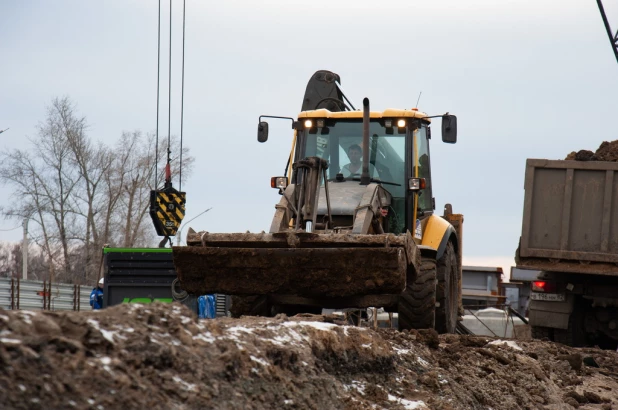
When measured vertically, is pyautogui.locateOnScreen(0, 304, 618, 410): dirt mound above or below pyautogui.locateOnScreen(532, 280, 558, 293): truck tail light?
above

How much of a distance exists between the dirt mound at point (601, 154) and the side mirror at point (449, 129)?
3478mm

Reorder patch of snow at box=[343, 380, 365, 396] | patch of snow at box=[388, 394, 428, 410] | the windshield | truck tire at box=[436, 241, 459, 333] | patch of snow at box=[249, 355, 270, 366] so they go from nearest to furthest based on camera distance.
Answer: patch of snow at box=[249, 355, 270, 366] → patch of snow at box=[343, 380, 365, 396] → patch of snow at box=[388, 394, 428, 410] → the windshield → truck tire at box=[436, 241, 459, 333]

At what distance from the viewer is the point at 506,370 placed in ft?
27.4

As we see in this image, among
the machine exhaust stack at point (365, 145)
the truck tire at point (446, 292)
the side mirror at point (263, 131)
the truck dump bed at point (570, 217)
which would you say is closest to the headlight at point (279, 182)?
the side mirror at point (263, 131)

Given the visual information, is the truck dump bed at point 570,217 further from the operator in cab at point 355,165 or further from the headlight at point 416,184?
the operator in cab at point 355,165

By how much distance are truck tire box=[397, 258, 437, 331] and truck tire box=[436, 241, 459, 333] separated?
3.24 ft

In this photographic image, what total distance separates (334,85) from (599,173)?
392 centimetres

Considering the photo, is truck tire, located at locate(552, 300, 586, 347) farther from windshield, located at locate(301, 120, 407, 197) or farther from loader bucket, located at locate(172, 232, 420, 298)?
loader bucket, located at locate(172, 232, 420, 298)

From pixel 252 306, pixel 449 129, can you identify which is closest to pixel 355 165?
pixel 449 129

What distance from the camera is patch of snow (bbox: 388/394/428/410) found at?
19.7 feet

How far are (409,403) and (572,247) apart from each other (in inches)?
309

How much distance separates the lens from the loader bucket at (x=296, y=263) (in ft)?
29.1

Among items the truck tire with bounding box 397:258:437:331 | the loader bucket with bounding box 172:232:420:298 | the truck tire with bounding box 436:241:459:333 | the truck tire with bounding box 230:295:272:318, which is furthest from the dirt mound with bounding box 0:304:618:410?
the truck tire with bounding box 436:241:459:333

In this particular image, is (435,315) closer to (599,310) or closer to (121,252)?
(599,310)
